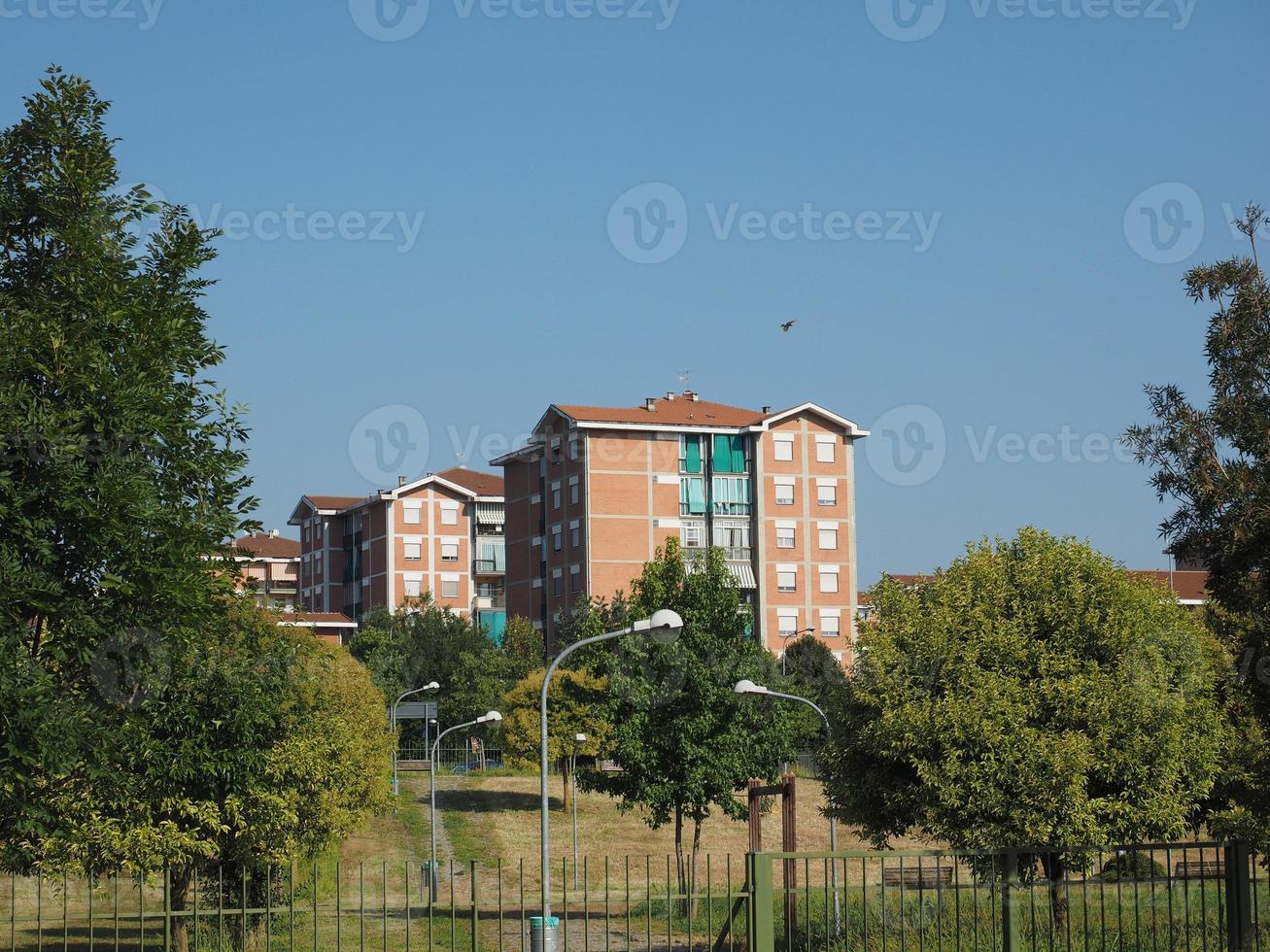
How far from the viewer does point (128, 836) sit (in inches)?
763

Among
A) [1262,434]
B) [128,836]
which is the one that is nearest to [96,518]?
[128,836]

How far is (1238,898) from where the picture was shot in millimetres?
10922

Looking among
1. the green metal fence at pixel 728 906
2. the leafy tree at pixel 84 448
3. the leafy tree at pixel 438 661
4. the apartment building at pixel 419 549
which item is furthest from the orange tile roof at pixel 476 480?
the leafy tree at pixel 84 448

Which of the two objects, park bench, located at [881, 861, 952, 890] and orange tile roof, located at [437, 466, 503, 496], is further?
orange tile roof, located at [437, 466, 503, 496]

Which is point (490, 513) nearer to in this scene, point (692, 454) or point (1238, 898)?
point (692, 454)

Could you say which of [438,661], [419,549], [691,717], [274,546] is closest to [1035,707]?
[691,717]

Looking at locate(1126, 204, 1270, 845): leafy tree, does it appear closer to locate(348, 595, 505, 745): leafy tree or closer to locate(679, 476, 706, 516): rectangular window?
locate(348, 595, 505, 745): leafy tree

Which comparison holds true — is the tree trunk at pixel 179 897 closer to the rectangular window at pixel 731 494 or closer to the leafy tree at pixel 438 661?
the leafy tree at pixel 438 661

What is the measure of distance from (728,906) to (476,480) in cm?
10971

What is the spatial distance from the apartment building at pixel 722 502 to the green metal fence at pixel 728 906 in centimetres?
4165

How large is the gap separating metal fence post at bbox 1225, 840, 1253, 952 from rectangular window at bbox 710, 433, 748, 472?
80.5 meters

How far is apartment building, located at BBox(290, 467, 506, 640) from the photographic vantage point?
366 ft

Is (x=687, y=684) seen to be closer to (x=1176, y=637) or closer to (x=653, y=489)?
(x=1176, y=637)

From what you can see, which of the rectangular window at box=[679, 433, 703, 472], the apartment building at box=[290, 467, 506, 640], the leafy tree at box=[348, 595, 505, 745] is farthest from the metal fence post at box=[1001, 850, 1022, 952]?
the apartment building at box=[290, 467, 506, 640]
